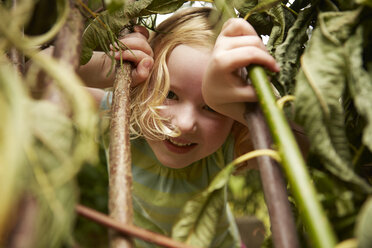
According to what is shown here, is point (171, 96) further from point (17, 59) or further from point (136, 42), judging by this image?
point (17, 59)

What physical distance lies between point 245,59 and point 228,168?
0.54 feet

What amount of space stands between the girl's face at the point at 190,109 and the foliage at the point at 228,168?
195 millimetres

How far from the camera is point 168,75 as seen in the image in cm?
84

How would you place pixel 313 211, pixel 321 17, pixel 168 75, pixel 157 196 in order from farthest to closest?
1. pixel 157 196
2. pixel 168 75
3. pixel 321 17
4. pixel 313 211

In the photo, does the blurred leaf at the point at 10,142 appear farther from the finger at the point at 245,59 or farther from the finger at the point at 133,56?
the finger at the point at 133,56

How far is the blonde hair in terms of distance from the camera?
0.85 meters

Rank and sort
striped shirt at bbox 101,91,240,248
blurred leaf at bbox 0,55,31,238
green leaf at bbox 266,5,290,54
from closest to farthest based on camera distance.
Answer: blurred leaf at bbox 0,55,31,238, green leaf at bbox 266,5,290,54, striped shirt at bbox 101,91,240,248

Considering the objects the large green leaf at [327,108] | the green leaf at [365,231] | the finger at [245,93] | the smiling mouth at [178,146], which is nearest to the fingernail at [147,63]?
the smiling mouth at [178,146]

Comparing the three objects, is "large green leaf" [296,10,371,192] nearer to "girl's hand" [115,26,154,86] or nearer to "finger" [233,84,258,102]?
"finger" [233,84,258,102]

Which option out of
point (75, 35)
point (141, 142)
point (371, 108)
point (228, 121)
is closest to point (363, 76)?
point (371, 108)

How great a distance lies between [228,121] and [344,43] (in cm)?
50

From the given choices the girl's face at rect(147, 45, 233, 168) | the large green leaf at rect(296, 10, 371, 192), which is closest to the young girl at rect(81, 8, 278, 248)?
the girl's face at rect(147, 45, 233, 168)

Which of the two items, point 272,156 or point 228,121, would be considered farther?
point 228,121

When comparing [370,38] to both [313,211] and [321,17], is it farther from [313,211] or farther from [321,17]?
[313,211]
